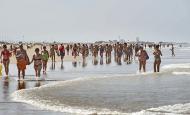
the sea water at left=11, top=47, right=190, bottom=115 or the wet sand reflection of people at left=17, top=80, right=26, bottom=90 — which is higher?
the sea water at left=11, top=47, right=190, bottom=115

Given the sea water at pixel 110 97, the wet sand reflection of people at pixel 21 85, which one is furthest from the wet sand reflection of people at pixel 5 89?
the wet sand reflection of people at pixel 21 85

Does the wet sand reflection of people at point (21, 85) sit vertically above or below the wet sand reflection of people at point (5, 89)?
below

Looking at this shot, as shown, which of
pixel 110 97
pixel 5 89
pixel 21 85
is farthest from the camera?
pixel 21 85

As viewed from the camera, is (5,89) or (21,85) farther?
(21,85)

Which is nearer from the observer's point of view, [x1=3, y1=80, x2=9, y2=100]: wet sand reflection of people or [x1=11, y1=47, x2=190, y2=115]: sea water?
[x1=11, y1=47, x2=190, y2=115]: sea water

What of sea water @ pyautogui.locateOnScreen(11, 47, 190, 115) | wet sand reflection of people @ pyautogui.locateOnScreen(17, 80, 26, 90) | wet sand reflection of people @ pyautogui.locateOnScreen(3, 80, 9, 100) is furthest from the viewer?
wet sand reflection of people @ pyautogui.locateOnScreen(17, 80, 26, 90)

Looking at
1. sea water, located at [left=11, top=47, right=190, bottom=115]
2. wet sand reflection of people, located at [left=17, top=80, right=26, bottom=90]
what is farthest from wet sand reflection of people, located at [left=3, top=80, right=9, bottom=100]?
wet sand reflection of people, located at [left=17, top=80, right=26, bottom=90]

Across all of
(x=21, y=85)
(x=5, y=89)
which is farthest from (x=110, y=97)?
(x=21, y=85)

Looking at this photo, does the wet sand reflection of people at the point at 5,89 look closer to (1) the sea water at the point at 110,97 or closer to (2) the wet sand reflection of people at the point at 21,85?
(1) the sea water at the point at 110,97

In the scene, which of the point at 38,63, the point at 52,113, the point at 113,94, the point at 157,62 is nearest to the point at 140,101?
the point at 113,94

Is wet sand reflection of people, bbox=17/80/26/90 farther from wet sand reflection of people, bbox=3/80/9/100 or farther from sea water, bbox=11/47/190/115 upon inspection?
sea water, bbox=11/47/190/115

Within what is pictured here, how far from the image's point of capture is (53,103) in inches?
544

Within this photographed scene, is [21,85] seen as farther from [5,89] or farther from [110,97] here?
[110,97]

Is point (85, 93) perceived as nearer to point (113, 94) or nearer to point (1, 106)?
point (113, 94)
